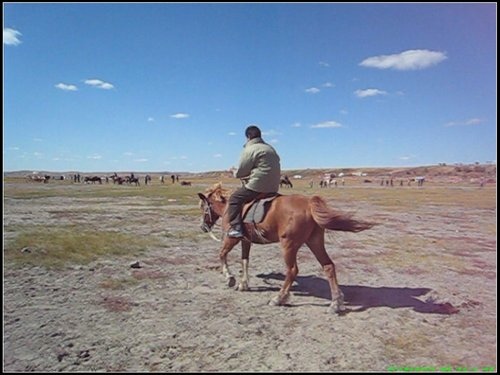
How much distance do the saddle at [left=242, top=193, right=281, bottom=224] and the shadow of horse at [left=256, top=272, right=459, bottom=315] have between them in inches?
61.0

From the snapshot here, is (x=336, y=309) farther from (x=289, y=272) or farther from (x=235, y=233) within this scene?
(x=235, y=233)

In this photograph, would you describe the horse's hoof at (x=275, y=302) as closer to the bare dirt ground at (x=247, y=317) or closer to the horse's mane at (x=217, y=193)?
the bare dirt ground at (x=247, y=317)

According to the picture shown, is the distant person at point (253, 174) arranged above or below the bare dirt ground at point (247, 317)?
above

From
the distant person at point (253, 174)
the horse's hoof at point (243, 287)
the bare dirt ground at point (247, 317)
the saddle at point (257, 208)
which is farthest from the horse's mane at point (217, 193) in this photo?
the horse's hoof at point (243, 287)

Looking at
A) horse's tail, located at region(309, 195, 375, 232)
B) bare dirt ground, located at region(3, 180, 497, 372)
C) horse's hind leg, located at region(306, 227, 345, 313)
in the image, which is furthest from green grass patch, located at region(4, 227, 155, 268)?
horse's tail, located at region(309, 195, 375, 232)

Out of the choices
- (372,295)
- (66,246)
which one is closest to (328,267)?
(372,295)

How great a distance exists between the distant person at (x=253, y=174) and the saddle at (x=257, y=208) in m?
0.09

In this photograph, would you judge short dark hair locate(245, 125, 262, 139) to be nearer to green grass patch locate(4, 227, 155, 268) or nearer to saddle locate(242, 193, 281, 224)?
saddle locate(242, 193, 281, 224)

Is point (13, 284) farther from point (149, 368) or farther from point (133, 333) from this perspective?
point (149, 368)

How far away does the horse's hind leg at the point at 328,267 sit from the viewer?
6.20 metres

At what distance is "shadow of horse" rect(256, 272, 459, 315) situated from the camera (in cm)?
653

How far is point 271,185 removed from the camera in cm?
716

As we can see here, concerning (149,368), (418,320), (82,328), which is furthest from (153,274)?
(418,320)

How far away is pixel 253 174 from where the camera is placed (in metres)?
7.11
